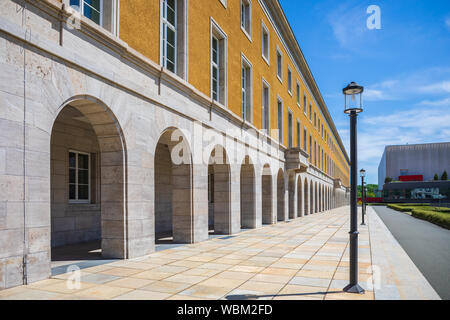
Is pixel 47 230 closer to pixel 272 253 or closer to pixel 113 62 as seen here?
pixel 113 62

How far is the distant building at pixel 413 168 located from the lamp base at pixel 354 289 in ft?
313

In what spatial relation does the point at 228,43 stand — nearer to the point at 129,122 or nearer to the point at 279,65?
the point at 129,122

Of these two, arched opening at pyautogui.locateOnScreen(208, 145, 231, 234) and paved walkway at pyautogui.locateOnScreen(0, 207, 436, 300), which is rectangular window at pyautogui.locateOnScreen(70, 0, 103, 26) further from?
arched opening at pyautogui.locateOnScreen(208, 145, 231, 234)

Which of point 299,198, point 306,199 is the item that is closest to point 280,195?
point 299,198

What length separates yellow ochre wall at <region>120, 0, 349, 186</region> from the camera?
9188 millimetres

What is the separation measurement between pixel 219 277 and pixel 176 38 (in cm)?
804

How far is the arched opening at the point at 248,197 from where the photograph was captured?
17.4 metres

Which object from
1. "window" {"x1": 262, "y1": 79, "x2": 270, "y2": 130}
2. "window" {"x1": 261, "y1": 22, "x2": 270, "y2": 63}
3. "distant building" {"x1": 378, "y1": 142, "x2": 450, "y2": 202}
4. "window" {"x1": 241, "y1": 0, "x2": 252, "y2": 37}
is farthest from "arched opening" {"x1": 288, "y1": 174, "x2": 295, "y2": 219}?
"distant building" {"x1": 378, "y1": 142, "x2": 450, "y2": 202}

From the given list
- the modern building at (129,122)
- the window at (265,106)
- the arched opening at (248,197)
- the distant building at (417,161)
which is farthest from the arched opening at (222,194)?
the distant building at (417,161)

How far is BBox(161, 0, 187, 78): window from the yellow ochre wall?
378 mm

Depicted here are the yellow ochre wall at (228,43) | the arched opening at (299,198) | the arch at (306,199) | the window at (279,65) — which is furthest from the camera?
the arch at (306,199)

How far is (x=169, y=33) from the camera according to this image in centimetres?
1133

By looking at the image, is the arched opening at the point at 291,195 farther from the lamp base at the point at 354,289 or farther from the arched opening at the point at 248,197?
the lamp base at the point at 354,289

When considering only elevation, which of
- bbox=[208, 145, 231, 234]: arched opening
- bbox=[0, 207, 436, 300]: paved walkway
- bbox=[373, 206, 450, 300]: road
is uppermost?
bbox=[208, 145, 231, 234]: arched opening
